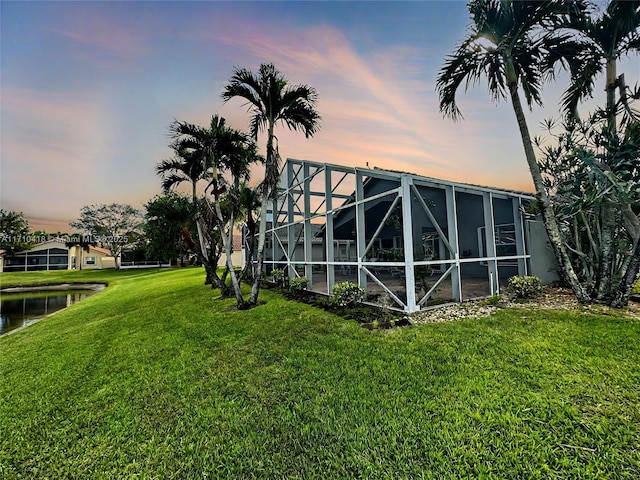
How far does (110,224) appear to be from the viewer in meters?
41.9

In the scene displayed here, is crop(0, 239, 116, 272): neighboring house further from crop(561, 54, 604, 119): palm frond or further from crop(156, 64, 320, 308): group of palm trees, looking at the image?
crop(561, 54, 604, 119): palm frond

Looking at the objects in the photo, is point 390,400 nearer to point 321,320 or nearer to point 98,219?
point 321,320

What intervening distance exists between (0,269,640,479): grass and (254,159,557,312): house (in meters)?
2.28

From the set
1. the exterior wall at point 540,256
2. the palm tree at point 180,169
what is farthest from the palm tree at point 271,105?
the exterior wall at point 540,256

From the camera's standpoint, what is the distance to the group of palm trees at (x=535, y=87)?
21.3ft

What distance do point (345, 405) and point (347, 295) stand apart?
15.0 feet

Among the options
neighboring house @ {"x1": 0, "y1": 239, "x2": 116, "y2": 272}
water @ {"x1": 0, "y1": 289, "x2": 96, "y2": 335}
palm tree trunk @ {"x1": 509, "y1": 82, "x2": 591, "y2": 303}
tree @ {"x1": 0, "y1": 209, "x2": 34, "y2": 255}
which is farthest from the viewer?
neighboring house @ {"x1": 0, "y1": 239, "x2": 116, "y2": 272}

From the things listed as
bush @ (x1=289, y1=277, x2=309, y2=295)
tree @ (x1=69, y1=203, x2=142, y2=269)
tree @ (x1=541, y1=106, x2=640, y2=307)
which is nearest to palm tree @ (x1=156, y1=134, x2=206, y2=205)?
bush @ (x1=289, y1=277, x2=309, y2=295)

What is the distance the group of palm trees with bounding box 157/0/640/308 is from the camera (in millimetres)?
6496

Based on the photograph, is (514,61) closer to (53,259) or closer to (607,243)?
(607,243)

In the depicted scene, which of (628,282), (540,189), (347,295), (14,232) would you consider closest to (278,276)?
(347,295)

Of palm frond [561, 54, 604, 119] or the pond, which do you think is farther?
the pond

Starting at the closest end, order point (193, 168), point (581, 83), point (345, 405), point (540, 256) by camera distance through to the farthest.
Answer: point (345, 405)
point (581, 83)
point (540, 256)
point (193, 168)

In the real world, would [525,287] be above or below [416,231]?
below
